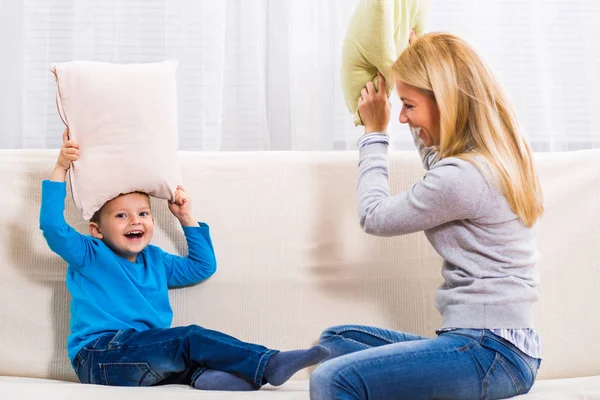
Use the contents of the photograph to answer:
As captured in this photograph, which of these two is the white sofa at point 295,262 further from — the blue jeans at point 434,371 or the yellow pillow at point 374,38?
the blue jeans at point 434,371

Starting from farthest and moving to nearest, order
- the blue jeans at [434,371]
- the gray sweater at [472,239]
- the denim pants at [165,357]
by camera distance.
A: the denim pants at [165,357] < the gray sweater at [472,239] < the blue jeans at [434,371]

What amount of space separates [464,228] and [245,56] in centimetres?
97

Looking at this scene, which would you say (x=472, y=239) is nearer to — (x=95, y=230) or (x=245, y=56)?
(x=95, y=230)

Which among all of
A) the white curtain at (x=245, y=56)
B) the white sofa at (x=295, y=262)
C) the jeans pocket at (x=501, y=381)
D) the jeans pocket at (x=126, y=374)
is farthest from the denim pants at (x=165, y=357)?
the white curtain at (x=245, y=56)

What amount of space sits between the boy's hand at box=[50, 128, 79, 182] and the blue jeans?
2.19 ft

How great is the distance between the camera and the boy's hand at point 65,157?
138 centimetres

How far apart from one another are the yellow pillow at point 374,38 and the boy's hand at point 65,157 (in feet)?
1.88

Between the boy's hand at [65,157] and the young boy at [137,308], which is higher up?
the boy's hand at [65,157]

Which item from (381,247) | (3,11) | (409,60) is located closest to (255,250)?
(381,247)

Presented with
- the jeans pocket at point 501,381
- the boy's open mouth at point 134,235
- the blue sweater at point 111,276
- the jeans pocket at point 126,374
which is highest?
the boy's open mouth at point 134,235

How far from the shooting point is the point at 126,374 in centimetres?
133

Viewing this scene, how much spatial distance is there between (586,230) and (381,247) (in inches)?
18.3

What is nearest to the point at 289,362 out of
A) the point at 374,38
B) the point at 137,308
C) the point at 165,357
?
the point at 165,357

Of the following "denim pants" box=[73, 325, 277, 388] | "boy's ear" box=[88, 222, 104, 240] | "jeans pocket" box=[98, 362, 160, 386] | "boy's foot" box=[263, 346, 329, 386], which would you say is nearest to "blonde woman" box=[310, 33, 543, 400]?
"boy's foot" box=[263, 346, 329, 386]
